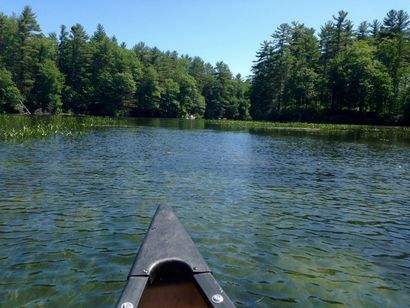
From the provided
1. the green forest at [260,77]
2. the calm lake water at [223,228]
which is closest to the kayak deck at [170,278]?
the calm lake water at [223,228]

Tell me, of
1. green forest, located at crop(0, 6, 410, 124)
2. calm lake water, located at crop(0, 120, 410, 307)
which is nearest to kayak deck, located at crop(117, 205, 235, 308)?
calm lake water, located at crop(0, 120, 410, 307)

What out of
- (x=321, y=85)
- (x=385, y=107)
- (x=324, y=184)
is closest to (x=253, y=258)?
(x=324, y=184)

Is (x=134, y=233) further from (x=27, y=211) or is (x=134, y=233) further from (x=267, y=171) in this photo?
(x=267, y=171)

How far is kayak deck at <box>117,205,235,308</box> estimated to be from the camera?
466cm

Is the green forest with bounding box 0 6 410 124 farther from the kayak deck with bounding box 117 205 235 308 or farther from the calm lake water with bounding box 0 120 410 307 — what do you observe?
the kayak deck with bounding box 117 205 235 308

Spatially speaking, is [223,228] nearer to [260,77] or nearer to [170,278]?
[170,278]

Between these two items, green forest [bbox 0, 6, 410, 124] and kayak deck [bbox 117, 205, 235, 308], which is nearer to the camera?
kayak deck [bbox 117, 205, 235, 308]

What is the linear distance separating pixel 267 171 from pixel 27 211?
40.0ft

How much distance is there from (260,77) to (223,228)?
99195 mm

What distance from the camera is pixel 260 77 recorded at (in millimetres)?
104625

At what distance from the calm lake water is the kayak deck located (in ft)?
3.56

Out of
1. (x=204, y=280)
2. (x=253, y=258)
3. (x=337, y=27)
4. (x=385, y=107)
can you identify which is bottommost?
(x=253, y=258)

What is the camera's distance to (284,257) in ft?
26.1

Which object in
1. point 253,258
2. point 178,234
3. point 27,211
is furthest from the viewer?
point 27,211
